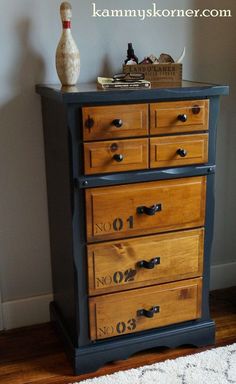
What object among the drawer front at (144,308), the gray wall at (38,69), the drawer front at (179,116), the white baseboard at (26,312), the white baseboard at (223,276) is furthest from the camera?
the white baseboard at (223,276)

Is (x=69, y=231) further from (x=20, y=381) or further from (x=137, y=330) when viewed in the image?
(x=20, y=381)

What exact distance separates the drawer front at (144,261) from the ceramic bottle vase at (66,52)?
2.14 feet

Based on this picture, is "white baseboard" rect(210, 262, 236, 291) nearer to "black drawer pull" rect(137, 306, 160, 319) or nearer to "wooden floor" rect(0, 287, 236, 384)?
"wooden floor" rect(0, 287, 236, 384)

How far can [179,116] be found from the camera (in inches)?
67.0

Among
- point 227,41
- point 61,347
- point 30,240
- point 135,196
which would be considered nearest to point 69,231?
point 135,196

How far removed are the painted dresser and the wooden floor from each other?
0.05 meters

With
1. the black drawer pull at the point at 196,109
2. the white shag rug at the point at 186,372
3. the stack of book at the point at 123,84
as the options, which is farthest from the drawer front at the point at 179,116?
the white shag rug at the point at 186,372

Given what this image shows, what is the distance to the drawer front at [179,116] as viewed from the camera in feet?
5.52

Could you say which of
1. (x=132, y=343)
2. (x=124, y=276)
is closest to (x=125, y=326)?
(x=132, y=343)

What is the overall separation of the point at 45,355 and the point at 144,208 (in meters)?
0.74

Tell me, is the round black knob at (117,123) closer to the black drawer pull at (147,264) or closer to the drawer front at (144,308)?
the black drawer pull at (147,264)

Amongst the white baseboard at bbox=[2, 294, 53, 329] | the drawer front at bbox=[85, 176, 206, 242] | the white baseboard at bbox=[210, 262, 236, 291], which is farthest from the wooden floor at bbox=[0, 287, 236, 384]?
the drawer front at bbox=[85, 176, 206, 242]

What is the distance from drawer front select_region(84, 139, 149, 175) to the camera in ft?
5.33

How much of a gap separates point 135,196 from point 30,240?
62cm
